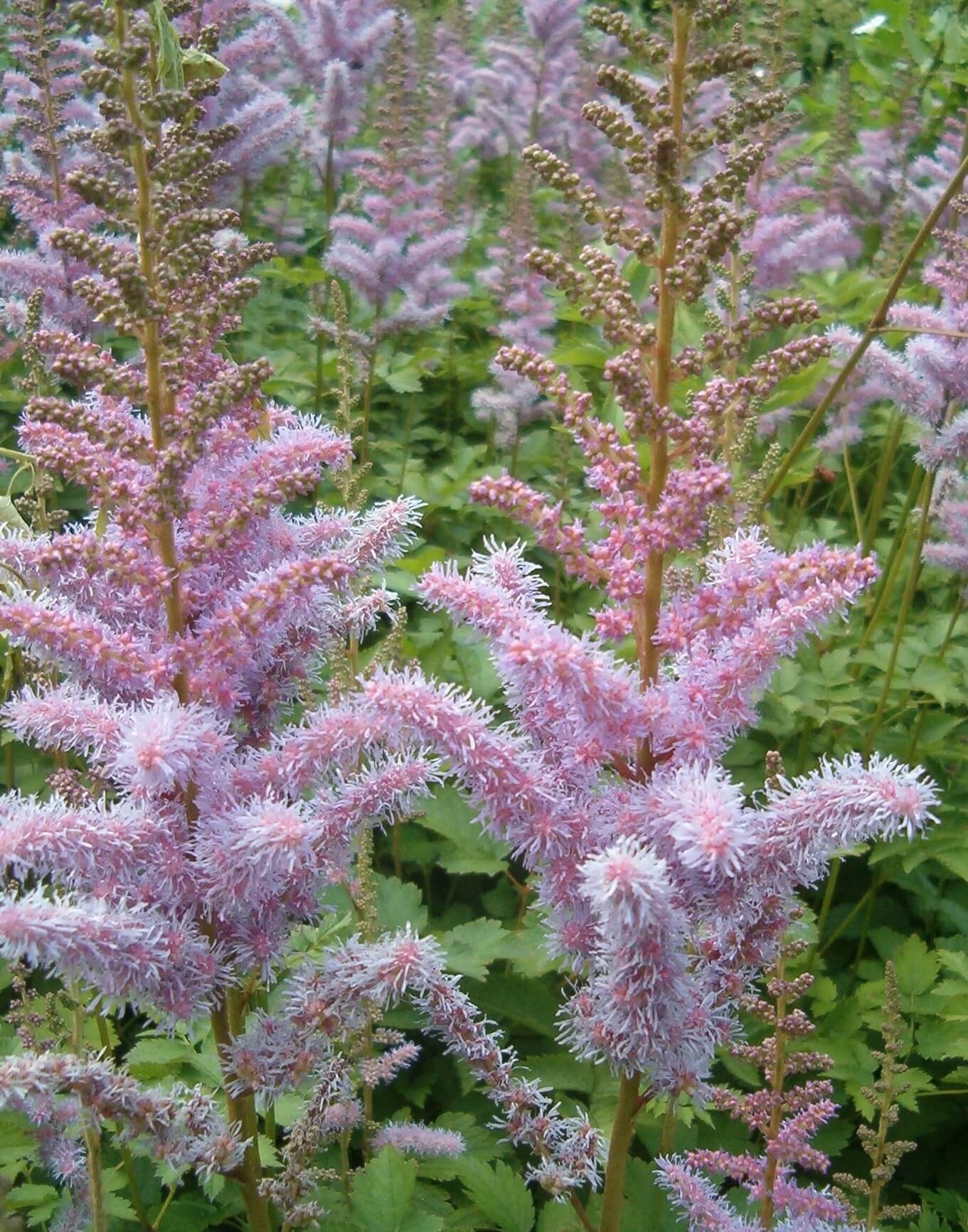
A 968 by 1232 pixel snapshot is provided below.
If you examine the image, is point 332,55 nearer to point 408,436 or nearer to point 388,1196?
point 408,436

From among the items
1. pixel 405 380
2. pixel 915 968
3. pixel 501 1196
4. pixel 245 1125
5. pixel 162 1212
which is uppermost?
pixel 245 1125

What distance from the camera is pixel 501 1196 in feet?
7.21

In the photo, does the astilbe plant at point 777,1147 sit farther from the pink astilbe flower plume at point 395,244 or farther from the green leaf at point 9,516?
the pink astilbe flower plume at point 395,244

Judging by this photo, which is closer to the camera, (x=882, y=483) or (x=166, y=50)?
(x=166, y=50)

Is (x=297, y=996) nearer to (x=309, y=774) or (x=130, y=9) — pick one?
(x=309, y=774)

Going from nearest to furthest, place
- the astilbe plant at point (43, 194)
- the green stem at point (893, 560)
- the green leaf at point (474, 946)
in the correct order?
the green leaf at point (474, 946)
the astilbe plant at point (43, 194)
the green stem at point (893, 560)

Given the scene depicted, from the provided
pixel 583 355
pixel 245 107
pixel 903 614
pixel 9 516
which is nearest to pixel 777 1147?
pixel 9 516

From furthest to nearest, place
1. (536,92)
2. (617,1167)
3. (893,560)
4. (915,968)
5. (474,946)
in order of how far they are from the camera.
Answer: (536,92)
(893,560)
(915,968)
(474,946)
(617,1167)

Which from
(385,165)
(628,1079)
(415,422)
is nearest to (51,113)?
(385,165)

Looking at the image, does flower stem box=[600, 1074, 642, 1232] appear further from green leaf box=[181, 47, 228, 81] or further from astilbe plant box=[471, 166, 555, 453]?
astilbe plant box=[471, 166, 555, 453]

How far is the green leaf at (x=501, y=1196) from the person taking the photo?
218cm

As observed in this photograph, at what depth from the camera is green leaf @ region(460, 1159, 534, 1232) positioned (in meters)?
2.18

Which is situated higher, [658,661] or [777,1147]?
[658,661]

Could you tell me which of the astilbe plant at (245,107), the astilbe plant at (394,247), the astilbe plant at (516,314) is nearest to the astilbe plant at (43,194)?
the astilbe plant at (245,107)
